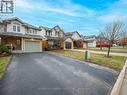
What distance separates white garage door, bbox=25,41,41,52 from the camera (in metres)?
32.7

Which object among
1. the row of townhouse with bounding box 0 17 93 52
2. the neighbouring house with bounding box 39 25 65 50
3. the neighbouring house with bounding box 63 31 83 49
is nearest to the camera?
the row of townhouse with bounding box 0 17 93 52

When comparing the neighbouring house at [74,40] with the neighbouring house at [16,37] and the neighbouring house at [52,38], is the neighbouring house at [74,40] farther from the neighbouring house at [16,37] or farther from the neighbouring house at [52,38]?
the neighbouring house at [16,37]

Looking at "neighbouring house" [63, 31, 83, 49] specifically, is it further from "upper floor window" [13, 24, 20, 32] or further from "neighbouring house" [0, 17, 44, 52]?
"upper floor window" [13, 24, 20, 32]

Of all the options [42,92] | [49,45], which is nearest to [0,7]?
[42,92]

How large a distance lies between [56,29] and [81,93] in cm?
3996

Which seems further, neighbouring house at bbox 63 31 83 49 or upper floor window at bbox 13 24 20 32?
neighbouring house at bbox 63 31 83 49

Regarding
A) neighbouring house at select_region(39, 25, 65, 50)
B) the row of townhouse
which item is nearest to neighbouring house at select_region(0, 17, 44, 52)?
the row of townhouse

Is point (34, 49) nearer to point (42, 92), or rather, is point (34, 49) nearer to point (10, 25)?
point (10, 25)

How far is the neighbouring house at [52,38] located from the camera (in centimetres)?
4118

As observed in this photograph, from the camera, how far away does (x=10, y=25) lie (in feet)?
101

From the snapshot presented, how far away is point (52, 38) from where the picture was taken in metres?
42.2

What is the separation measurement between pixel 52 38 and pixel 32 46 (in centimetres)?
966

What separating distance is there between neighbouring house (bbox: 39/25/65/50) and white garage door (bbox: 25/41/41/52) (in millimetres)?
4359

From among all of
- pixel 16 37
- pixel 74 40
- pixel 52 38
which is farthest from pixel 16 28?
pixel 74 40
